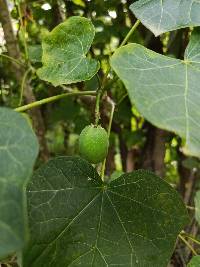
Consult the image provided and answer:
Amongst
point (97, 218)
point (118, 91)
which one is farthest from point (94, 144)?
point (118, 91)

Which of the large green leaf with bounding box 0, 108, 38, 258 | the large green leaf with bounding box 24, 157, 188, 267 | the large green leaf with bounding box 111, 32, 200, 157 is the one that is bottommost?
the large green leaf with bounding box 24, 157, 188, 267

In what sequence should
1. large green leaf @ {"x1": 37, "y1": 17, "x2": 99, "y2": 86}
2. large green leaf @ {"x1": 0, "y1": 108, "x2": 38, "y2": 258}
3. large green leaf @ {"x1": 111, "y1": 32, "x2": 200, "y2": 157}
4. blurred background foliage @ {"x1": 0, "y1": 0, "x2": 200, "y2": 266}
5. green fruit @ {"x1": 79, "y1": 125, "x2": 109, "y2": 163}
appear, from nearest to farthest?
large green leaf @ {"x1": 0, "y1": 108, "x2": 38, "y2": 258}
large green leaf @ {"x1": 111, "y1": 32, "x2": 200, "y2": 157}
green fruit @ {"x1": 79, "y1": 125, "x2": 109, "y2": 163}
large green leaf @ {"x1": 37, "y1": 17, "x2": 99, "y2": 86}
blurred background foliage @ {"x1": 0, "y1": 0, "x2": 200, "y2": 266}

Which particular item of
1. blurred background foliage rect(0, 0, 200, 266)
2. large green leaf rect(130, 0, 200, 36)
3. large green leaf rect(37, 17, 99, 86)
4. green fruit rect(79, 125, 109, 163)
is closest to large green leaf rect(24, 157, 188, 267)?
green fruit rect(79, 125, 109, 163)

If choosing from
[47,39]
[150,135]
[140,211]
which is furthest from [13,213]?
[150,135]

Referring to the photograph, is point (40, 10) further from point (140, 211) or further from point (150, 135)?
point (140, 211)

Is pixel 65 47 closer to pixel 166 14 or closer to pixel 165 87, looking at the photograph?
pixel 166 14

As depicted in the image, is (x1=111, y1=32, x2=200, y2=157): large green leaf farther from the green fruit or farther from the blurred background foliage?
the blurred background foliage

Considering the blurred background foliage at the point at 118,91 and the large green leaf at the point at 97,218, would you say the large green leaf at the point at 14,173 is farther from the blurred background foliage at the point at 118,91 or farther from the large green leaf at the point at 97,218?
the blurred background foliage at the point at 118,91
